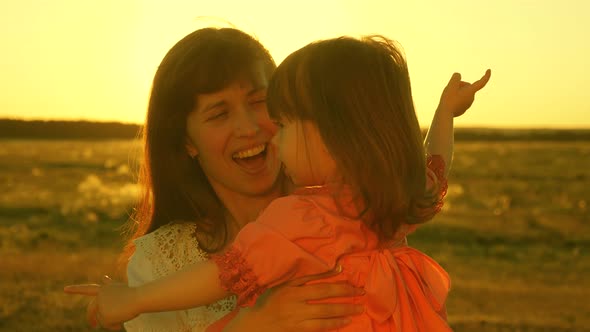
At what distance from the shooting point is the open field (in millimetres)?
10023

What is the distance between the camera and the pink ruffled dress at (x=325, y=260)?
9.25 ft

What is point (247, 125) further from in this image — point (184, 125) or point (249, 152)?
point (184, 125)

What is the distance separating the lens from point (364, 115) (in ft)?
9.37

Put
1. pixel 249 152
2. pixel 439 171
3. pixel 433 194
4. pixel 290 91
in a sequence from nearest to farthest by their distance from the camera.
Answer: pixel 290 91 < pixel 433 194 < pixel 439 171 < pixel 249 152

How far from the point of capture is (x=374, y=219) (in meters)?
2.88

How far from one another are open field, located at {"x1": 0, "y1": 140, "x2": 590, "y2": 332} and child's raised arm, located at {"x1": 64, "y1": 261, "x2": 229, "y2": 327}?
141cm

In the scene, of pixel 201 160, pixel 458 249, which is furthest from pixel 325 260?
pixel 458 249

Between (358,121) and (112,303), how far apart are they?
0.95 meters

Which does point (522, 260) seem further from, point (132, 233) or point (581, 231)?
point (132, 233)

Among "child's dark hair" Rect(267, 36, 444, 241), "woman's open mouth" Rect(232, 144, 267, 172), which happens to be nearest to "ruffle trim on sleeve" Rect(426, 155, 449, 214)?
"child's dark hair" Rect(267, 36, 444, 241)

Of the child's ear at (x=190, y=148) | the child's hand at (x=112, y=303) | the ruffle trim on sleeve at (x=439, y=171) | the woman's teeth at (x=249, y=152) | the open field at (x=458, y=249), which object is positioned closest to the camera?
the child's hand at (x=112, y=303)

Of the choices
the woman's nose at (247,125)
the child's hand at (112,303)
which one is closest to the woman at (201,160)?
the woman's nose at (247,125)

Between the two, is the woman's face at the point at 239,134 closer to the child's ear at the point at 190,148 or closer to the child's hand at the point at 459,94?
the child's ear at the point at 190,148

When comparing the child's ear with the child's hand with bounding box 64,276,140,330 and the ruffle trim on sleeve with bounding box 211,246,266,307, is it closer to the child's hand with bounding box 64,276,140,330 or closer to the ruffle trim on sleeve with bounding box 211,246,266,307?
the child's hand with bounding box 64,276,140,330
